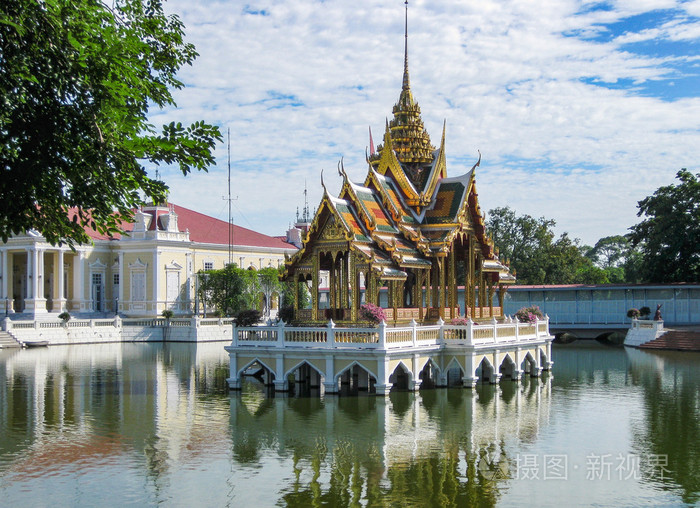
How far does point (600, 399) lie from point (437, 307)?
6462 mm

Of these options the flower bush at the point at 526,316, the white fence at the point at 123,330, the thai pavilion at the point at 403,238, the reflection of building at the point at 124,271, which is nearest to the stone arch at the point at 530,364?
the flower bush at the point at 526,316

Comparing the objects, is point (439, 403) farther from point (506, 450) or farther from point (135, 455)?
point (135, 455)

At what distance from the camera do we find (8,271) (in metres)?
58.8

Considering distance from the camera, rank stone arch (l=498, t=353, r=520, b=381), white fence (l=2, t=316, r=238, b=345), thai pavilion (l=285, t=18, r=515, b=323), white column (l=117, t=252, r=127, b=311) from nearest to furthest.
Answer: thai pavilion (l=285, t=18, r=515, b=323)
stone arch (l=498, t=353, r=520, b=381)
white fence (l=2, t=316, r=238, b=345)
white column (l=117, t=252, r=127, b=311)

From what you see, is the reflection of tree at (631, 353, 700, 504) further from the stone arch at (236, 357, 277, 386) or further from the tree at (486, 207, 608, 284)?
the tree at (486, 207, 608, 284)

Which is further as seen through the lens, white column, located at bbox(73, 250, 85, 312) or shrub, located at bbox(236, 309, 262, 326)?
white column, located at bbox(73, 250, 85, 312)

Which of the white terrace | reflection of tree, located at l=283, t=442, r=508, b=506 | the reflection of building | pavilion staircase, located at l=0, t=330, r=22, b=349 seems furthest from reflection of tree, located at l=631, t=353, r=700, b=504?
the reflection of building

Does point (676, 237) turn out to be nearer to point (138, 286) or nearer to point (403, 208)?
point (403, 208)

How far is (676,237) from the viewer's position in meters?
51.9

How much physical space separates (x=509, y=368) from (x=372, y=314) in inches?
298

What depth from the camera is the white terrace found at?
2228 centimetres

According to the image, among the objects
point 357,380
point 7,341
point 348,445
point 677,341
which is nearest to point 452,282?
point 357,380

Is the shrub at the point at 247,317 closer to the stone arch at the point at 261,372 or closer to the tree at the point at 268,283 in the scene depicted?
the stone arch at the point at 261,372

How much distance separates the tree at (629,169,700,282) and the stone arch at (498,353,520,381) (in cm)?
2770
